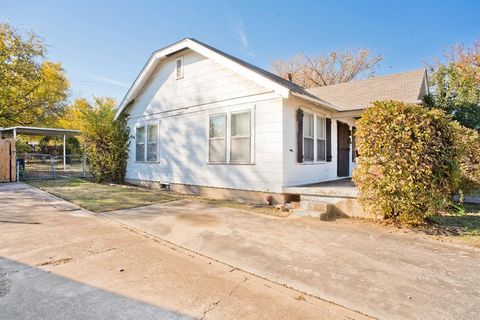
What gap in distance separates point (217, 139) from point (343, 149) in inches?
212

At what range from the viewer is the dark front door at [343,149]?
10.3 meters

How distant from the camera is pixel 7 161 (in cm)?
1216

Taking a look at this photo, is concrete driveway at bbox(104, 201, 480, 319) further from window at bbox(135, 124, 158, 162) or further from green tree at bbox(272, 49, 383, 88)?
green tree at bbox(272, 49, 383, 88)

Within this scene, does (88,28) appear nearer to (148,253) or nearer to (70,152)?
(148,253)

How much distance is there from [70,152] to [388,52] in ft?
108

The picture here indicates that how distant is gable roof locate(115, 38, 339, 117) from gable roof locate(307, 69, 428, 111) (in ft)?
5.65

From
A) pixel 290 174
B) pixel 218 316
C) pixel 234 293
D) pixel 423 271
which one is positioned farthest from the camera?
pixel 290 174

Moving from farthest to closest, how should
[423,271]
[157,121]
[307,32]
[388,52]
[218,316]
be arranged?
[388,52], [307,32], [157,121], [423,271], [218,316]

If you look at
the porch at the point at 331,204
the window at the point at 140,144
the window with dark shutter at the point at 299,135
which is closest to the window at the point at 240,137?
the window with dark shutter at the point at 299,135

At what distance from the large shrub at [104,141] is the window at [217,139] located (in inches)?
216

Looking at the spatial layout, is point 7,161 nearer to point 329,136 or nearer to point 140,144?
point 140,144

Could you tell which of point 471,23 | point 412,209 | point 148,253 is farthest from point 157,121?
point 471,23

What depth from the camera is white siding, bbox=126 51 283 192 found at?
732 cm

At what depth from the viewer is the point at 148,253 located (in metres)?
3.73
